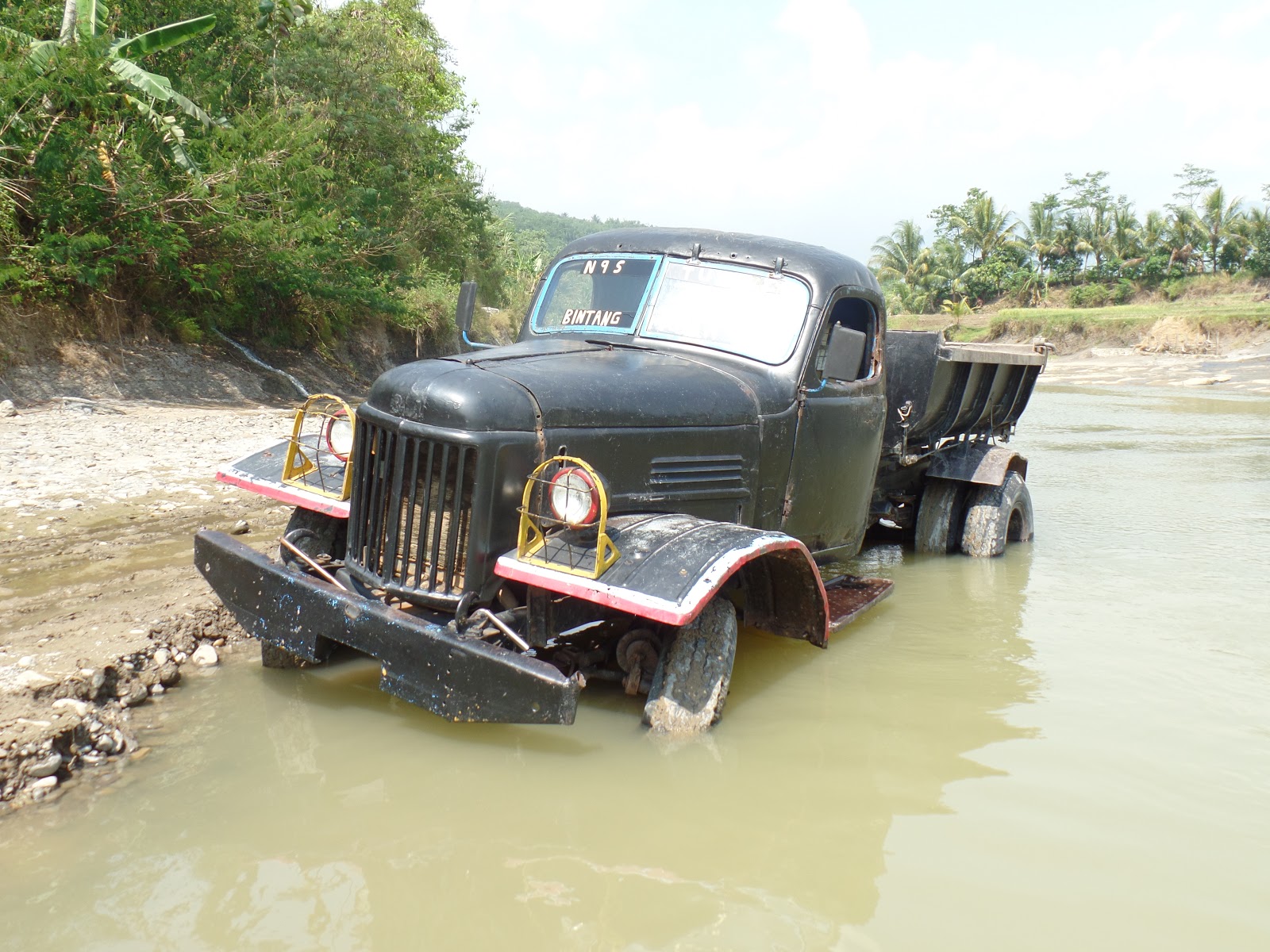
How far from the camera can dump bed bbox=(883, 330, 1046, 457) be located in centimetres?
673

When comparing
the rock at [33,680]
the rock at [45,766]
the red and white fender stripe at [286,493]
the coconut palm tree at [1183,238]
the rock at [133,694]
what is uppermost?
the coconut palm tree at [1183,238]

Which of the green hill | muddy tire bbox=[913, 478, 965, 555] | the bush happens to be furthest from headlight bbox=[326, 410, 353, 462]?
the green hill

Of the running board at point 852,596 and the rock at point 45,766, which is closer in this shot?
the rock at point 45,766

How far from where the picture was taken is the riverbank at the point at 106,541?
368 centimetres

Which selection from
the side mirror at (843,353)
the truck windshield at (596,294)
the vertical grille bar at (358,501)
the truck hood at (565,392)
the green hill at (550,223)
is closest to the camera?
the truck hood at (565,392)

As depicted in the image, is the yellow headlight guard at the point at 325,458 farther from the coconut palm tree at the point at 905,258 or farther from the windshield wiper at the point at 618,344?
the coconut palm tree at the point at 905,258

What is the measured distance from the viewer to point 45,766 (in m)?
3.37

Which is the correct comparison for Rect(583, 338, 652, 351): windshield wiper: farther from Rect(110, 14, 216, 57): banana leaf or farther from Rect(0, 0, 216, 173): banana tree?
Rect(110, 14, 216, 57): banana leaf

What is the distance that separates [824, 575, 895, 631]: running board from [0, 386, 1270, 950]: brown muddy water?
0.28 metres

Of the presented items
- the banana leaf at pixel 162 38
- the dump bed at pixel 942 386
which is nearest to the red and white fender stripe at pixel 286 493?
the dump bed at pixel 942 386

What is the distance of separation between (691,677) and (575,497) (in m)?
0.89

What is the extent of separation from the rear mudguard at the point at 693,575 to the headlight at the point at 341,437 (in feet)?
3.55

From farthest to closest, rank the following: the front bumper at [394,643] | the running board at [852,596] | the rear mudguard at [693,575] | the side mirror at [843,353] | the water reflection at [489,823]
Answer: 1. the running board at [852,596]
2. the side mirror at [843,353]
3. the rear mudguard at [693,575]
4. the front bumper at [394,643]
5. the water reflection at [489,823]

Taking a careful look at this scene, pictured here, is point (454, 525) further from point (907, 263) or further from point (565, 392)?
point (907, 263)
